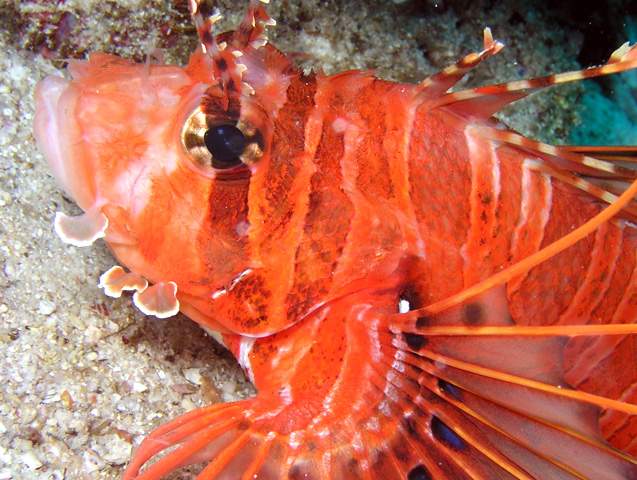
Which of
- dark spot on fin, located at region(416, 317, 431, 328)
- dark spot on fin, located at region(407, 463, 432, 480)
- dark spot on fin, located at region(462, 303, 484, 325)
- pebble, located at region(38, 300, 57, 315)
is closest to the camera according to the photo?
dark spot on fin, located at region(462, 303, 484, 325)

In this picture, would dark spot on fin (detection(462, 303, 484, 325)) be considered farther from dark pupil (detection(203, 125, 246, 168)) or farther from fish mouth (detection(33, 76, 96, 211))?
fish mouth (detection(33, 76, 96, 211))

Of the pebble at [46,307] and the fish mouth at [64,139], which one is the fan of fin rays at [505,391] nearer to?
the fish mouth at [64,139]

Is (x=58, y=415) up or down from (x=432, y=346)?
down

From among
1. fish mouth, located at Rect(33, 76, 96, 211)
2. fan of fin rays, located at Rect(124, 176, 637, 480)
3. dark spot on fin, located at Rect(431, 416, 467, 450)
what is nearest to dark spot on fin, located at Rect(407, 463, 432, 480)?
fan of fin rays, located at Rect(124, 176, 637, 480)

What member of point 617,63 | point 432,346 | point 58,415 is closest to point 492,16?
point 617,63

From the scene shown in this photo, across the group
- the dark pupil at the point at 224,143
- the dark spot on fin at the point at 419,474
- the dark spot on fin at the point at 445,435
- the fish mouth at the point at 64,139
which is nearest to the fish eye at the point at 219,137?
the dark pupil at the point at 224,143

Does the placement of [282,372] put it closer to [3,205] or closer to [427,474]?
[427,474]

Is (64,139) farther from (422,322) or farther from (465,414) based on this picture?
(465,414)
